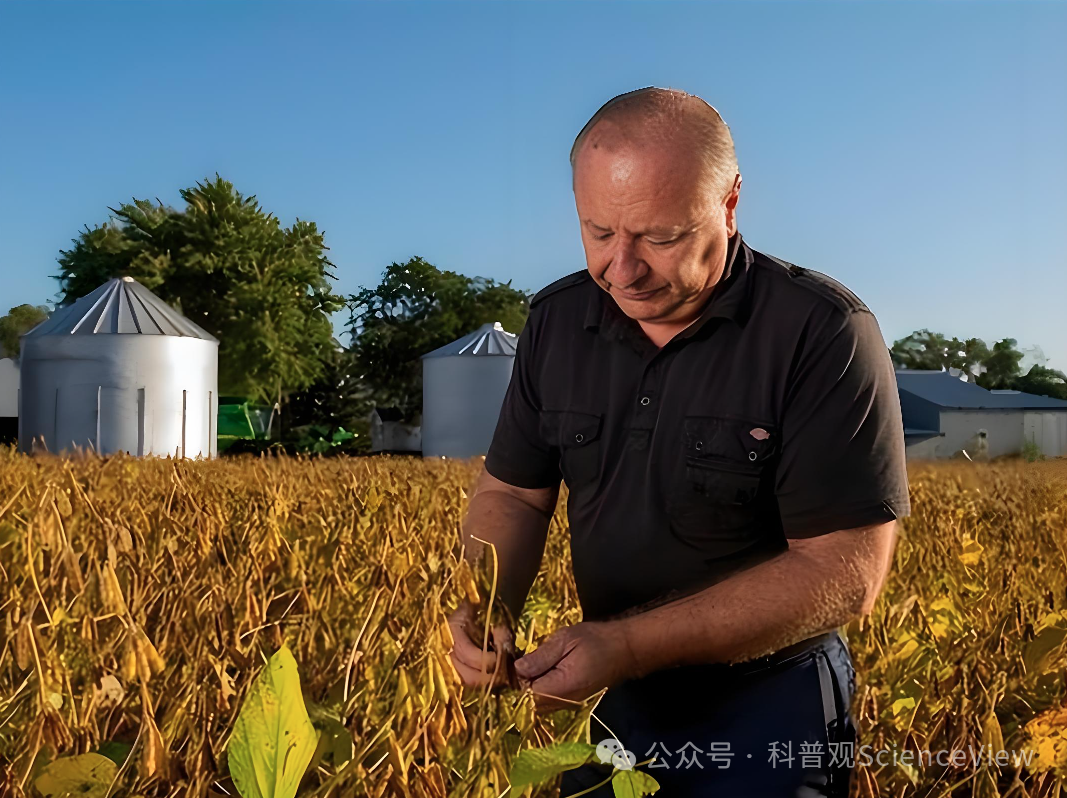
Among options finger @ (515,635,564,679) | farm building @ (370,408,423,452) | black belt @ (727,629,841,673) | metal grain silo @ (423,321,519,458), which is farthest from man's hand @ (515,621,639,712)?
farm building @ (370,408,423,452)

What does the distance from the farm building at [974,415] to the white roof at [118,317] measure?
1818 cm

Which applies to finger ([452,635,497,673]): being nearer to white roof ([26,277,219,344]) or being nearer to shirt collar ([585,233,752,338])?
shirt collar ([585,233,752,338])

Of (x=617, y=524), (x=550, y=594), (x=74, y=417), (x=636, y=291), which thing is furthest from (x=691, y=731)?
(x=74, y=417)

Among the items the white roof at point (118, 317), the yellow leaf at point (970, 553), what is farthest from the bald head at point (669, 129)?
the white roof at point (118, 317)

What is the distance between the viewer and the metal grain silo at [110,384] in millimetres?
13125

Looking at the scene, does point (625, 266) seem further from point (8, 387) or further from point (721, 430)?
point (8, 387)

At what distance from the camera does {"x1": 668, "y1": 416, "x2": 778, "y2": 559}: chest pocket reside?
1100 mm

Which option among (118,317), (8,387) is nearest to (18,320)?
(8,387)

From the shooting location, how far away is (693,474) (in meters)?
1.12

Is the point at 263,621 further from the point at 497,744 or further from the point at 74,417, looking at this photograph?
the point at 74,417

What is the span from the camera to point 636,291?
1.03m

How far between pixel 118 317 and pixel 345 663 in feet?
46.4

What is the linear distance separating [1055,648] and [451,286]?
2853 centimetres

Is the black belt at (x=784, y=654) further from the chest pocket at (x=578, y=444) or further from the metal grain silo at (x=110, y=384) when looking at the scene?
the metal grain silo at (x=110, y=384)
